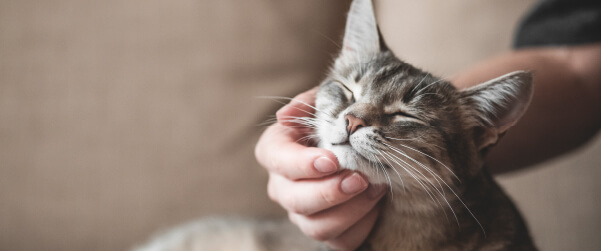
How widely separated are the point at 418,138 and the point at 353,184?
3.5 inches

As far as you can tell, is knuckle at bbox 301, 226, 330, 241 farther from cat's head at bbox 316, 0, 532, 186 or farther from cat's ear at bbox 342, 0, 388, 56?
cat's ear at bbox 342, 0, 388, 56

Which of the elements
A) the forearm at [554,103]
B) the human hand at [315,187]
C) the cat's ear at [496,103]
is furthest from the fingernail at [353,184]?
the forearm at [554,103]

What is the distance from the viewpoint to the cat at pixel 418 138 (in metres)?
0.42

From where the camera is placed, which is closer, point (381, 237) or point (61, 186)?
point (381, 237)

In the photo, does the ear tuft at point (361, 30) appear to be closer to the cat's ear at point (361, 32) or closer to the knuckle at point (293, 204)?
the cat's ear at point (361, 32)

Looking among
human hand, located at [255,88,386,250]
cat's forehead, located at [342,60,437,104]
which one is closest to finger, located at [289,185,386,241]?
human hand, located at [255,88,386,250]

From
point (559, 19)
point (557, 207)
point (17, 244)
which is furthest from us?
point (557, 207)

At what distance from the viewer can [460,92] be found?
1.54 feet

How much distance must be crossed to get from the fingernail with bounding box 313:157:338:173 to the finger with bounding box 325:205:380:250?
12cm

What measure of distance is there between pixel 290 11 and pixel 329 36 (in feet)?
0.88

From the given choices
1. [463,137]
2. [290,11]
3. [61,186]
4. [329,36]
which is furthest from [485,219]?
[61,186]

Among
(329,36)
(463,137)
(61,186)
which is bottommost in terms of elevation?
(61,186)

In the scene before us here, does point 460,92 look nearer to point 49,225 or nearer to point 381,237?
point 381,237

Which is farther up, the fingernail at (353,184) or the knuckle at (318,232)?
the fingernail at (353,184)
